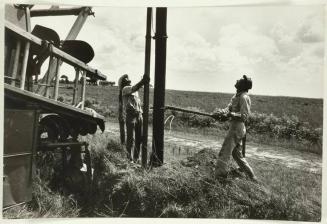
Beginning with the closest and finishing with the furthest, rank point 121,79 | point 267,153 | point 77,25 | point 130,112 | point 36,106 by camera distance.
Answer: point 36,106 < point 77,25 < point 267,153 < point 121,79 < point 130,112

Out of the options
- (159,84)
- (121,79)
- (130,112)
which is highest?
(121,79)

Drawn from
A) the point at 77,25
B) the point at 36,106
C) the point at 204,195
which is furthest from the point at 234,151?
the point at 77,25

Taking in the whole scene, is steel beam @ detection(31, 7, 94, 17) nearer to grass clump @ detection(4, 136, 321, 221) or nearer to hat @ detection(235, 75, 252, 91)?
hat @ detection(235, 75, 252, 91)

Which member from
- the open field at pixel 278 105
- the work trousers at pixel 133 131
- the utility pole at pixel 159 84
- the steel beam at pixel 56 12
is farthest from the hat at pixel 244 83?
the steel beam at pixel 56 12

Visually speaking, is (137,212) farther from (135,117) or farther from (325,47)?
(325,47)

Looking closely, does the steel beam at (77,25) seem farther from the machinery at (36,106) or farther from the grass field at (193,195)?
the grass field at (193,195)

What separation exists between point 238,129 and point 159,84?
4.28ft

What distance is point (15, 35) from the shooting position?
4098mm

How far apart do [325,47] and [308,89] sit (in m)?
0.58

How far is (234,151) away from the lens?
16.6ft

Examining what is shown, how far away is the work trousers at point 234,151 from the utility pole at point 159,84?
2.86ft

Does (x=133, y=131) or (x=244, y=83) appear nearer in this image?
(x=244, y=83)

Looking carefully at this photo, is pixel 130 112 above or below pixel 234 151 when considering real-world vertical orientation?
above

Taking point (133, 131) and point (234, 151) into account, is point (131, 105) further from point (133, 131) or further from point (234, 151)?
point (234, 151)
